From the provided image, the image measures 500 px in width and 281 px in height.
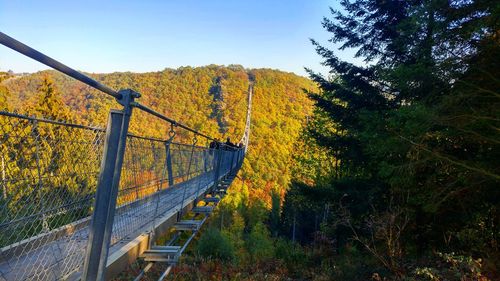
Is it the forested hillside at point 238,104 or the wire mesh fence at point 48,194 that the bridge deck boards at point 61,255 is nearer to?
the wire mesh fence at point 48,194

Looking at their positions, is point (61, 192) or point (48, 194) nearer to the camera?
point (48, 194)

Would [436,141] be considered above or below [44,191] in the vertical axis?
above

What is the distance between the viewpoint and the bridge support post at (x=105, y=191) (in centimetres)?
154

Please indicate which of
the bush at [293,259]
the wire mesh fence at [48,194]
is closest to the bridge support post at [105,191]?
the wire mesh fence at [48,194]

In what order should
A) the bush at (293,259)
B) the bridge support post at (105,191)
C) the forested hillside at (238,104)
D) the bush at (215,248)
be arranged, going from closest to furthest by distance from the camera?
the bridge support post at (105,191), the bush at (293,259), the bush at (215,248), the forested hillside at (238,104)

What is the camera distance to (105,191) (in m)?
1.54

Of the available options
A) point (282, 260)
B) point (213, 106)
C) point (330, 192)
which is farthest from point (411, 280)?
point (213, 106)

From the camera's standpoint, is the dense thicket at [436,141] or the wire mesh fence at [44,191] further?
the dense thicket at [436,141]

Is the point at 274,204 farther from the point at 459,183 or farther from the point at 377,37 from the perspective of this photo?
the point at 459,183

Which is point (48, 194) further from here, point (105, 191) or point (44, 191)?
point (105, 191)

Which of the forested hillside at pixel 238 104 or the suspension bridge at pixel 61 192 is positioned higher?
the forested hillside at pixel 238 104

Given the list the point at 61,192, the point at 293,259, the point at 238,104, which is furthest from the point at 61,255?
the point at 238,104

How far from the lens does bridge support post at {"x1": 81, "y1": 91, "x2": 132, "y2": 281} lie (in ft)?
5.04

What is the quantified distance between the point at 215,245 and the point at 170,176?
37.1ft
